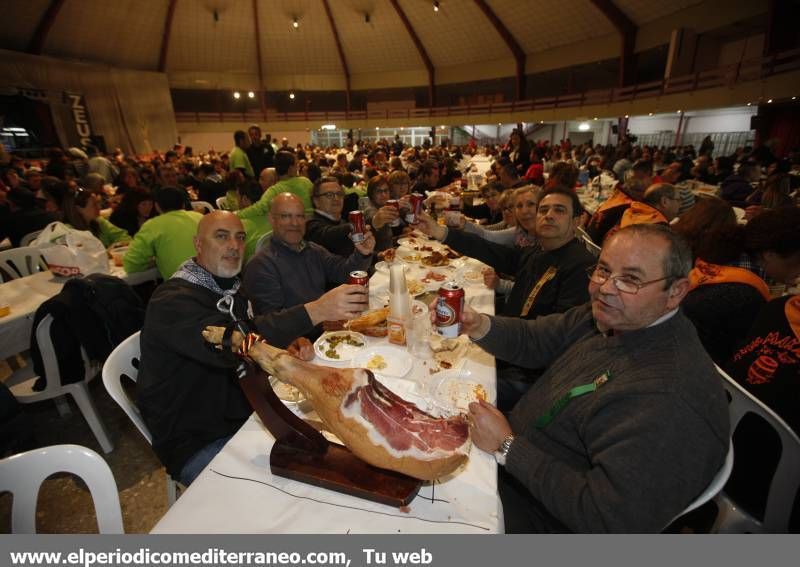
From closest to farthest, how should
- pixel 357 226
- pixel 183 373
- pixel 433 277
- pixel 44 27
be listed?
pixel 183 373 < pixel 357 226 < pixel 433 277 < pixel 44 27

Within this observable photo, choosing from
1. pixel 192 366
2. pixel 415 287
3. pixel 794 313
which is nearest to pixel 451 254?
pixel 415 287

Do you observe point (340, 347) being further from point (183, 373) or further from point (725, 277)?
point (725, 277)

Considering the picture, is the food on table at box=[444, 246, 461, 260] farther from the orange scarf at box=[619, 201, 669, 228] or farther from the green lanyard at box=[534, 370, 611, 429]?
the green lanyard at box=[534, 370, 611, 429]

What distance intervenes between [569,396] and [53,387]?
3.35 m

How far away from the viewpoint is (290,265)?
117 inches

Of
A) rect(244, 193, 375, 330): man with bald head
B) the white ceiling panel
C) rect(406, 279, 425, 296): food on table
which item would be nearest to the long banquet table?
rect(244, 193, 375, 330): man with bald head

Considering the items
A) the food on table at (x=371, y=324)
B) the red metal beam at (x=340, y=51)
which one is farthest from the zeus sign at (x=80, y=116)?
the food on table at (x=371, y=324)

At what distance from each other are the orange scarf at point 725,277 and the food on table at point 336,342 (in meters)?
1.94

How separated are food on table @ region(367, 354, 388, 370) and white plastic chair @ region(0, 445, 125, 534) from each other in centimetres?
105

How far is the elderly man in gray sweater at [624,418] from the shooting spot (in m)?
1.07

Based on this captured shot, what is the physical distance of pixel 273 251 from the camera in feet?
9.70

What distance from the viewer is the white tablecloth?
270cm

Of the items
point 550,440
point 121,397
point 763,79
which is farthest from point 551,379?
point 763,79

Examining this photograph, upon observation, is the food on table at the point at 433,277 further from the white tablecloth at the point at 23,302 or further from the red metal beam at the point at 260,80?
the red metal beam at the point at 260,80
